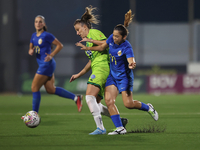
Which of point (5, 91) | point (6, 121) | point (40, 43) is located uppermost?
point (40, 43)

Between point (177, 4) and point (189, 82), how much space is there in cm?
762

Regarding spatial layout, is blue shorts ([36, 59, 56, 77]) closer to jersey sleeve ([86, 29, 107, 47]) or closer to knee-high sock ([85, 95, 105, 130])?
jersey sleeve ([86, 29, 107, 47])

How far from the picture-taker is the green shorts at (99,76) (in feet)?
18.1

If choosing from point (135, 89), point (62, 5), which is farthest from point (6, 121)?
point (62, 5)

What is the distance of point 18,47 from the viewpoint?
22.0 m

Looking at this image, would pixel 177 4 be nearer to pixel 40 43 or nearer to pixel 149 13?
pixel 149 13

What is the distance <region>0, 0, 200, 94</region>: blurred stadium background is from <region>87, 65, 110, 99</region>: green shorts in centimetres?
1403

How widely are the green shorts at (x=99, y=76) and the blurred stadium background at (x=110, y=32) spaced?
1403 centimetres

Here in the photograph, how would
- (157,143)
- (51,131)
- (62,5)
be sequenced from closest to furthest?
(157,143) → (51,131) → (62,5)

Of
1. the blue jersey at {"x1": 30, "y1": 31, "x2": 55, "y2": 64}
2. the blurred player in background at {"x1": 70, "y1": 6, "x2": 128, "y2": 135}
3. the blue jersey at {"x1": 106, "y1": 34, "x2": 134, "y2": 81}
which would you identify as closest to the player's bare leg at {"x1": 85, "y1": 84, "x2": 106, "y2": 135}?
the blurred player in background at {"x1": 70, "y1": 6, "x2": 128, "y2": 135}

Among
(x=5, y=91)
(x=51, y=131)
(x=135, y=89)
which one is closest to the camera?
(x=51, y=131)

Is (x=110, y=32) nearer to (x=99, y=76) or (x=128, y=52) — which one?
(x=99, y=76)

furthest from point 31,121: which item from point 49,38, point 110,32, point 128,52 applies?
point 110,32

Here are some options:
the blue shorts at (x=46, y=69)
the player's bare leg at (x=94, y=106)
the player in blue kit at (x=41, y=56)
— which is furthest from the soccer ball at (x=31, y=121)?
the blue shorts at (x=46, y=69)
